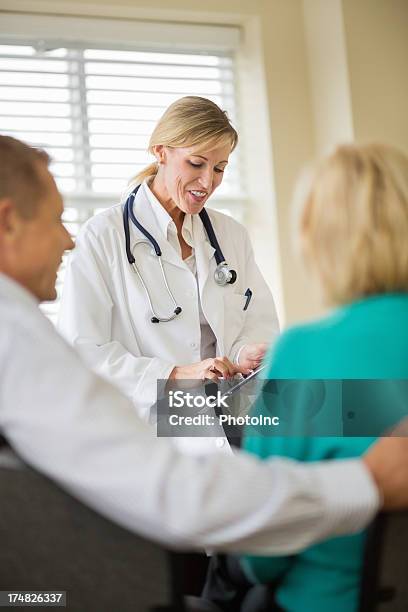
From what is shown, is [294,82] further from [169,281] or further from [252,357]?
[252,357]

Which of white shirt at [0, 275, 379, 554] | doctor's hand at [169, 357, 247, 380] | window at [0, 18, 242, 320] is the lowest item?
white shirt at [0, 275, 379, 554]

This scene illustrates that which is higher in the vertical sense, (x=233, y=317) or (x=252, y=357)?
(x=233, y=317)

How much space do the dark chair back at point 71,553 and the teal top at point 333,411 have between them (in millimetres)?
168

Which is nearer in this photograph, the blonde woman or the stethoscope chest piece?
the blonde woman

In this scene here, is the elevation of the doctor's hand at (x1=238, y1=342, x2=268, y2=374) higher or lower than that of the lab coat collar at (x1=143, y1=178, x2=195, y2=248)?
lower

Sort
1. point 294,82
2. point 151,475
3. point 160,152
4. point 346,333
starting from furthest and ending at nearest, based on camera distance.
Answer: point 294,82 → point 160,152 → point 346,333 → point 151,475

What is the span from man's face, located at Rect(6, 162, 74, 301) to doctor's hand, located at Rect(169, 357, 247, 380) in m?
0.88

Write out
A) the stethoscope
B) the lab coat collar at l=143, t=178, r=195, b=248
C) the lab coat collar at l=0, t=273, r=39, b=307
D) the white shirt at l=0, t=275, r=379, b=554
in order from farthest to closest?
the lab coat collar at l=143, t=178, r=195, b=248 → the stethoscope → the lab coat collar at l=0, t=273, r=39, b=307 → the white shirt at l=0, t=275, r=379, b=554

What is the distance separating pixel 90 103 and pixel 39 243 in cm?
264

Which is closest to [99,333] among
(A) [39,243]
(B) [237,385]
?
(B) [237,385]

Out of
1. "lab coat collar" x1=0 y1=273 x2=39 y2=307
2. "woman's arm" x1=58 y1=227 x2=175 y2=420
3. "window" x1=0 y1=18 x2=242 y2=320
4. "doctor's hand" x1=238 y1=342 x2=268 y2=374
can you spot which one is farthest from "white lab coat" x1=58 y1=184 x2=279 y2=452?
"window" x1=0 y1=18 x2=242 y2=320

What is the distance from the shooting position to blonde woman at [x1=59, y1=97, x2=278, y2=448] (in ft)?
6.95

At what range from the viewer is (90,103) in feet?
11.8

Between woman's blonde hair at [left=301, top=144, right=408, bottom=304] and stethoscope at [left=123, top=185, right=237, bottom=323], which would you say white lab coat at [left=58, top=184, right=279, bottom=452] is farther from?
woman's blonde hair at [left=301, top=144, right=408, bottom=304]
